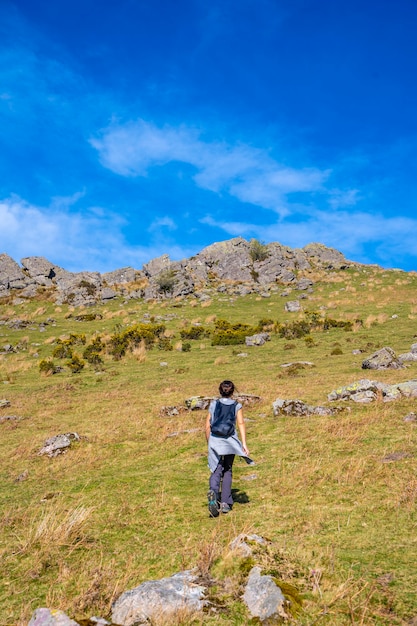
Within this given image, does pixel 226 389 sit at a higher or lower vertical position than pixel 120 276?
lower

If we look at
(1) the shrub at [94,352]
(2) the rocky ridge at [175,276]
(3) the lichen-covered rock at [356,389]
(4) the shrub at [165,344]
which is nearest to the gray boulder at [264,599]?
(3) the lichen-covered rock at [356,389]

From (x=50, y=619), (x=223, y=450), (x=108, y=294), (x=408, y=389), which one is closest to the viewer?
(x=50, y=619)

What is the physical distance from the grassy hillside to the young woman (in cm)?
36

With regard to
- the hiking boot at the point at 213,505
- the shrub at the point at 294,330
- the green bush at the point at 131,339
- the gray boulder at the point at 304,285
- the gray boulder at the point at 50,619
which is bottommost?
the hiking boot at the point at 213,505

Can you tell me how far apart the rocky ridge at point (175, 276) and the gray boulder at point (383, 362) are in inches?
1299

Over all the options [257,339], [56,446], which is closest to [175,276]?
[257,339]

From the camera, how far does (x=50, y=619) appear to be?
401cm

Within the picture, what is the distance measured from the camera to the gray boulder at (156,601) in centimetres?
427

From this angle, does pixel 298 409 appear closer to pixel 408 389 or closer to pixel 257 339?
pixel 408 389

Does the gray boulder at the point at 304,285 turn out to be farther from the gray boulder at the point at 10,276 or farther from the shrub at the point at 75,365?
the gray boulder at the point at 10,276

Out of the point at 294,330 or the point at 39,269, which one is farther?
the point at 39,269

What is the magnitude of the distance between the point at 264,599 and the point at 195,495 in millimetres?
4358

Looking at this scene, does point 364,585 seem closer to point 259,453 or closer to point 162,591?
point 162,591

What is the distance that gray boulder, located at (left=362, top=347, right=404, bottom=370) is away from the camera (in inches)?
756
